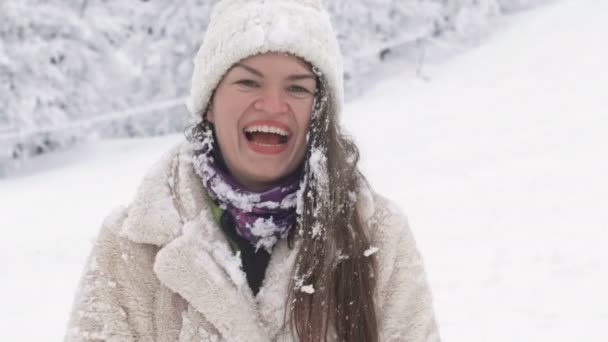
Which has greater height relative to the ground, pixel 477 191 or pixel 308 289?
pixel 477 191

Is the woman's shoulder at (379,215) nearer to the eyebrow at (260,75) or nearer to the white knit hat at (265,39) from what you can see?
the white knit hat at (265,39)

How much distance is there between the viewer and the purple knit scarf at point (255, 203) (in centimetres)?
186

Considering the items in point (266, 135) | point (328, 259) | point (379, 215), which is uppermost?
point (266, 135)

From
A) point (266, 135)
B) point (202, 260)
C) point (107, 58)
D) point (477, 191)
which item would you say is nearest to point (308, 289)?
point (202, 260)

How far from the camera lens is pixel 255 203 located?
1853mm

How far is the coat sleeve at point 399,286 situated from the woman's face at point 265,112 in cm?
34

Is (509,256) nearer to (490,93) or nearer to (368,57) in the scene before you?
(490,93)

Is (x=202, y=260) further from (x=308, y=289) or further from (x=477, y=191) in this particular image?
A: (x=477, y=191)

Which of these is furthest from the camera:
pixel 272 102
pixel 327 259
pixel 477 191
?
pixel 477 191

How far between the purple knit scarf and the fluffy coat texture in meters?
0.04

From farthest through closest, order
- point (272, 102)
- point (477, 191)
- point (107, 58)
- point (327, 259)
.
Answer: point (107, 58)
point (477, 191)
point (327, 259)
point (272, 102)

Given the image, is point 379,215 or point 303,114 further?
point 379,215

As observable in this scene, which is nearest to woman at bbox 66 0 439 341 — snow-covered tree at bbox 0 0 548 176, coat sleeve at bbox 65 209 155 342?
coat sleeve at bbox 65 209 155 342

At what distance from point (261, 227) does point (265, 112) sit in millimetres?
328
